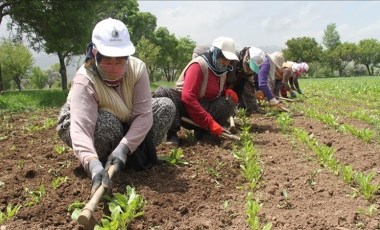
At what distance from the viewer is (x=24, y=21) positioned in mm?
16766

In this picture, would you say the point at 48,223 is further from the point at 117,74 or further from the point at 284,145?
the point at 284,145

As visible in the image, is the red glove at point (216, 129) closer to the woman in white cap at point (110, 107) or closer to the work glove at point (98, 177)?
the woman in white cap at point (110, 107)

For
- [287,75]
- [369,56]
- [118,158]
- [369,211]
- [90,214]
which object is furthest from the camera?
[369,56]

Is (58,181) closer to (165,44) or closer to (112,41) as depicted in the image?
(112,41)

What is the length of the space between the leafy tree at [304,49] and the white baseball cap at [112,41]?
238ft

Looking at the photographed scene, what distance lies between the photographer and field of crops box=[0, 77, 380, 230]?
8.73ft

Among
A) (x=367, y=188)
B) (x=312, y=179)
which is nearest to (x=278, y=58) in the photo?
(x=312, y=179)

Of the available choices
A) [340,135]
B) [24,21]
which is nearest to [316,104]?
[340,135]

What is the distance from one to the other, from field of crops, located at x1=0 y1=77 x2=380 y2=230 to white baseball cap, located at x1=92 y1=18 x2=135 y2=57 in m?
0.95

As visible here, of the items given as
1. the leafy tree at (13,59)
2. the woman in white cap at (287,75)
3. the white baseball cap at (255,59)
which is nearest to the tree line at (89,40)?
the leafy tree at (13,59)

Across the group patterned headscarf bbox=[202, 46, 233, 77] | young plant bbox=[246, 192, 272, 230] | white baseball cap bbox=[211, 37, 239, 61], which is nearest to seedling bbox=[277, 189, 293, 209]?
young plant bbox=[246, 192, 272, 230]

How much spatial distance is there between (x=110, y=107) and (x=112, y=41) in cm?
60

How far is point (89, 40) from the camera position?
20.3 m

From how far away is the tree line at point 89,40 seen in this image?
53.4ft
